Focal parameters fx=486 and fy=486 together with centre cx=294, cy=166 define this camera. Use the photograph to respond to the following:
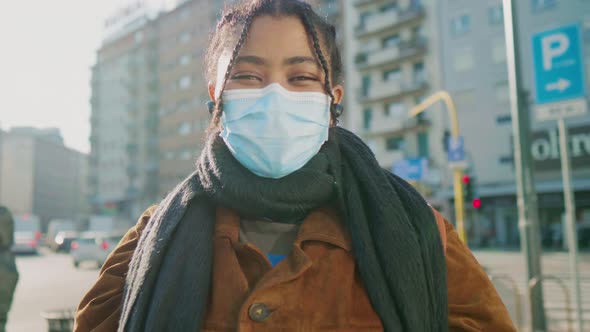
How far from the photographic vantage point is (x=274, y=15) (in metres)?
1.74

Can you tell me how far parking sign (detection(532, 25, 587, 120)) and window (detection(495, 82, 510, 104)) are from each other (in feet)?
77.7

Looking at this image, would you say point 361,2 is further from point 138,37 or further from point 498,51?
point 138,37

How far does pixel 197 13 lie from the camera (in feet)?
156

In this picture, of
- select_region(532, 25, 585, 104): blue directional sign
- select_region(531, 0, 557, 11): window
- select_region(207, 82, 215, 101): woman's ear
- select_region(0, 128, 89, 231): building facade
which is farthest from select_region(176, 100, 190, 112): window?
select_region(207, 82, 215, 101): woman's ear

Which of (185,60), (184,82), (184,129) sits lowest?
(184,129)

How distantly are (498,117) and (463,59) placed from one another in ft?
14.4

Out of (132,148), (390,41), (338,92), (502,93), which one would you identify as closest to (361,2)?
(390,41)

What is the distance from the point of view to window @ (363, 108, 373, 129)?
114ft

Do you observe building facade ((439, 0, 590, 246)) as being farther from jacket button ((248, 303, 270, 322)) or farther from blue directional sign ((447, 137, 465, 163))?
jacket button ((248, 303, 270, 322))

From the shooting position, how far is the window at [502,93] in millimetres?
27406

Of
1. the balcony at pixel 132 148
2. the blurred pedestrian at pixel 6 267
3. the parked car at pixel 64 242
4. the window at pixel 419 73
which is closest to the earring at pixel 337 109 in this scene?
the blurred pedestrian at pixel 6 267

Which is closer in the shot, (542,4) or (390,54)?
(542,4)

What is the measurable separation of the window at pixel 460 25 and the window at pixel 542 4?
3.75 meters

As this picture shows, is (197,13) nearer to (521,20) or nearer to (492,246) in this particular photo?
(521,20)
